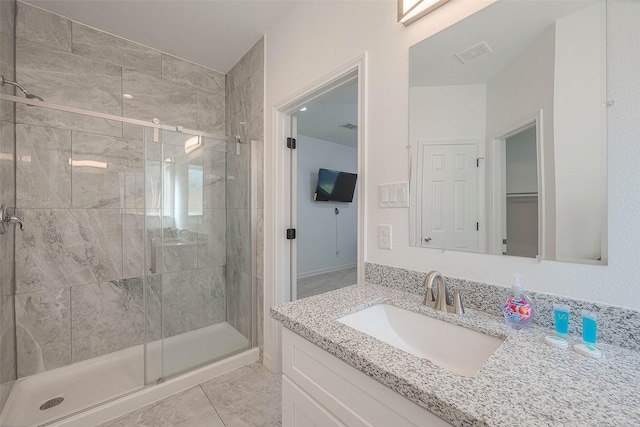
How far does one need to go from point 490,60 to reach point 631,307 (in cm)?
90

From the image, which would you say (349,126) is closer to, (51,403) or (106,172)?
(106,172)

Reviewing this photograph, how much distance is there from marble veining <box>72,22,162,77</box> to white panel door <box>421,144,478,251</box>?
2.50 metres

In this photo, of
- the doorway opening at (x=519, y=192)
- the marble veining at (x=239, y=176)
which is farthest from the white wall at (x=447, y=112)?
the marble veining at (x=239, y=176)

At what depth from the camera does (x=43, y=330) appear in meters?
1.82

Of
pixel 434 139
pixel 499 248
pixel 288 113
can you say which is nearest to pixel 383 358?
pixel 499 248

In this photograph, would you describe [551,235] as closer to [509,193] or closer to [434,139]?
[509,193]

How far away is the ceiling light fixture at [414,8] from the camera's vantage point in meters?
1.06

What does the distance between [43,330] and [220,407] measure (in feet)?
4.62

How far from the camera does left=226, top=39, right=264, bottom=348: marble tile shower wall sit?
2.20 m

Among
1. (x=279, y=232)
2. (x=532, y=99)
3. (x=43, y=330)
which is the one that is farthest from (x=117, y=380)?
(x=532, y=99)

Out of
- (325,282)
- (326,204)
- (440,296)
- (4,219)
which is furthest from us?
(326,204)

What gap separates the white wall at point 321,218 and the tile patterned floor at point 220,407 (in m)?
2.82

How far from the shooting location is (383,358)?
25.0 inches

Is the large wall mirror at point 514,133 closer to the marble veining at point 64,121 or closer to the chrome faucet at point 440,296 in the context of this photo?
the chrome faucet at point 440,296
